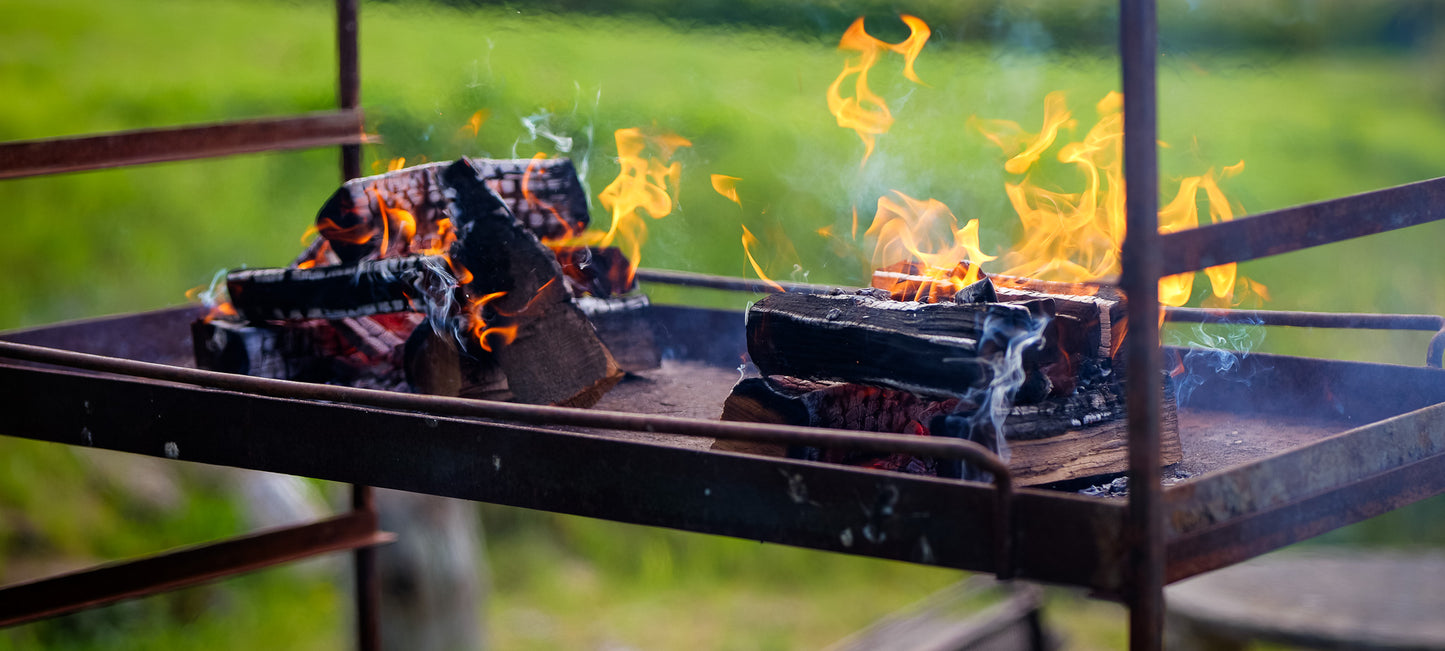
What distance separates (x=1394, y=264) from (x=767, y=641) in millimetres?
5541

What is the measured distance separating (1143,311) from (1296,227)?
1.17 ft

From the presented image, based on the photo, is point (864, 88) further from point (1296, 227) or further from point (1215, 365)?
point (1296, 227)

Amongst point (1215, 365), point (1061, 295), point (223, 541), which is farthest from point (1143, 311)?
point (223, 541)

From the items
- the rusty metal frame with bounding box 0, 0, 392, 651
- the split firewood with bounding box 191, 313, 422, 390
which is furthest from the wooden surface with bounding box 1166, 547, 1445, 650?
the split firewood with bounding box 191, 313, 422, 390

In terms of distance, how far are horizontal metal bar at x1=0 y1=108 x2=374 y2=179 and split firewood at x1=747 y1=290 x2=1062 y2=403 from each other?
1.69 metres

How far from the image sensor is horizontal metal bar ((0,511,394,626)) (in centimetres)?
274

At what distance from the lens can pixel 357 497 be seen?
3436 millimetres

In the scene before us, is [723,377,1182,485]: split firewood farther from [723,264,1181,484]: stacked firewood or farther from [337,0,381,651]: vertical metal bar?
[337,0,381,651]: vertical metal bar

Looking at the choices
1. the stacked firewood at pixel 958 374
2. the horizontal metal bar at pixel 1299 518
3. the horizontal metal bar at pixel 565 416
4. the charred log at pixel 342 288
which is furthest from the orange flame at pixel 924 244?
the charred log at pixel 342 288

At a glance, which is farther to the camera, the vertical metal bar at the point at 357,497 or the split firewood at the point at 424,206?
the vertical metal bar at the point at 357,497

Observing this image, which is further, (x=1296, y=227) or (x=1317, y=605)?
(x=1317, y=605)

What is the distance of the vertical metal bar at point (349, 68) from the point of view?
3.46 meters

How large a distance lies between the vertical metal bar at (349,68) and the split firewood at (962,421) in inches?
72.0

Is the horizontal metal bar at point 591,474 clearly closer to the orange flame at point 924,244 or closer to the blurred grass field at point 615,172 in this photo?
the orange flame at point 924,244
